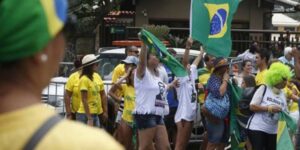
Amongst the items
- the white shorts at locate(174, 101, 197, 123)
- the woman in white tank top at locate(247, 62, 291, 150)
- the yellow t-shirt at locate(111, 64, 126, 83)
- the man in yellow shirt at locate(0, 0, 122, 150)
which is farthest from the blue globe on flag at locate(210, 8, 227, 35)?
the man in yellow shirt at locate(0, 0, 122, 150)

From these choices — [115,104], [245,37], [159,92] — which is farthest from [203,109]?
[245,37]

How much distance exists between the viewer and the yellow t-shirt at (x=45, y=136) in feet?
5.85

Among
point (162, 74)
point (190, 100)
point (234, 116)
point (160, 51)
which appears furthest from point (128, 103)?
point (234, 116)

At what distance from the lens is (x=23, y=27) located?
1.75 m

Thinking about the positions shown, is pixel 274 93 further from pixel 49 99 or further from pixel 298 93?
pixel 49 99

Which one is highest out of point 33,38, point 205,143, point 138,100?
point 33,38

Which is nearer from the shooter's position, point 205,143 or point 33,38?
point 33,38

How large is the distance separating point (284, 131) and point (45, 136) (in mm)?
8084

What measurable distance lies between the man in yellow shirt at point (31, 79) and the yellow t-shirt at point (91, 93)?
885cm

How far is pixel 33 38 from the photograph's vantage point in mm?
1767

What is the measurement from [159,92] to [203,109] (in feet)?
3.49

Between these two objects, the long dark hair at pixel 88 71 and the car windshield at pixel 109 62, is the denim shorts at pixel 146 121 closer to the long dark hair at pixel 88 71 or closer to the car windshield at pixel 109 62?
the long dark hair at pixel 88 71

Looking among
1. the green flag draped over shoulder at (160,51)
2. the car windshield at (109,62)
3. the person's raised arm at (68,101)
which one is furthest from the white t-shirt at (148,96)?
A: the car windshield at (109,62)

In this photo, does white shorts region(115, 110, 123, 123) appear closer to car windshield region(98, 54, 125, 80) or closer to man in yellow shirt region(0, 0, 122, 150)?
car windshield region(98, 54, 125, 80)
